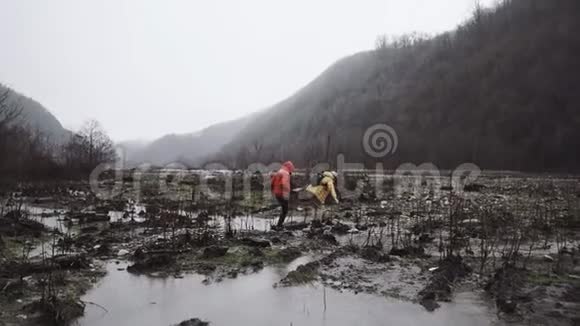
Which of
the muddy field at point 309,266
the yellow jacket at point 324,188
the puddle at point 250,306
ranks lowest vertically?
the puddle at point 250,306

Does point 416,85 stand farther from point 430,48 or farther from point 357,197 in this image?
point 357,197

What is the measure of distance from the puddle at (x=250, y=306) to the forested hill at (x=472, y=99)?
131 ft

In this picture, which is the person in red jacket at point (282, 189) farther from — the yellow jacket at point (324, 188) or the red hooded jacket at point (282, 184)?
the yellow jacket at point (324, 188)

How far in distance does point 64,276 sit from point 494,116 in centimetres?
8571

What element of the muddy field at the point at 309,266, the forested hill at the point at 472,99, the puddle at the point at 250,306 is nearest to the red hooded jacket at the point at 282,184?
the muddy field at the point at 309,266

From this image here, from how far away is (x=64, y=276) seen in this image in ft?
23.5

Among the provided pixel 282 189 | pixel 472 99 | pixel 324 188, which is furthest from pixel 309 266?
pixel 472 99

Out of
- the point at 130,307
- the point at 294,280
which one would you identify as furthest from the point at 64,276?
the point at 294,280

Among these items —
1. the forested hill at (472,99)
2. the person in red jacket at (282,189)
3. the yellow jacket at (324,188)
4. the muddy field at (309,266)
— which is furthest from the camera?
the forested hill at (472,99)

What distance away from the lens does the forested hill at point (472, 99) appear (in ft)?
222

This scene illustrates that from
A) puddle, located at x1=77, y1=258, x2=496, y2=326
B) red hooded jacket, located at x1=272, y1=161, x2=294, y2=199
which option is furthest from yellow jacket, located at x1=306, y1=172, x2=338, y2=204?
puddle, located at x1=77, y1=258, x2=496, y2=326

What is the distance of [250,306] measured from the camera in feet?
20.2

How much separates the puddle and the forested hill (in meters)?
39.8

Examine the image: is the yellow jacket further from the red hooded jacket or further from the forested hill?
the forested hill
